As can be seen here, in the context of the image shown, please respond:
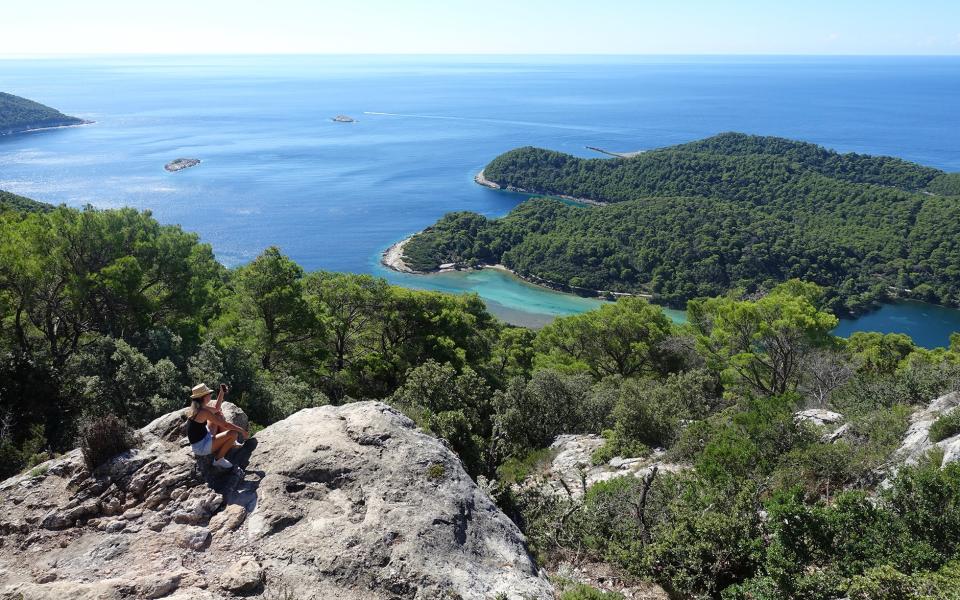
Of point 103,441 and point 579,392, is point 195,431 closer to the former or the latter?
point 103,441

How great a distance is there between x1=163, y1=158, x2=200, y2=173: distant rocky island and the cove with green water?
214 ft

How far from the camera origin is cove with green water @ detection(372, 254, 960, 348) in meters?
69.3

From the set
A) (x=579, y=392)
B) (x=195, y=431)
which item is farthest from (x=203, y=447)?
(x=579, y=392)

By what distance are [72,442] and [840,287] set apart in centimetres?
8689

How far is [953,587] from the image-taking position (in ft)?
20.9

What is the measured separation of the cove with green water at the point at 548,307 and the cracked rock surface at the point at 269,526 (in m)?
60.1

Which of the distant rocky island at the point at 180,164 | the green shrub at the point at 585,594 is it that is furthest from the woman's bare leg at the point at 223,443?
the distant rocky island at the point at 180,164

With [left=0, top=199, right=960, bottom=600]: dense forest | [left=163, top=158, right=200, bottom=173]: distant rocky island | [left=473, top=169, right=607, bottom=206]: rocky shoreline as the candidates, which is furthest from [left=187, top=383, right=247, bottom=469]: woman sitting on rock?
[left=163, top=158, right=200, bottom=173]: distant rocky island

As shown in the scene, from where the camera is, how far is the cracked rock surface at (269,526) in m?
6.97

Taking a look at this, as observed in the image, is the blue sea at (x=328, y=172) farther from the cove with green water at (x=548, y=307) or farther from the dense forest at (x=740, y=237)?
the dense forest at (x=740, y=237)

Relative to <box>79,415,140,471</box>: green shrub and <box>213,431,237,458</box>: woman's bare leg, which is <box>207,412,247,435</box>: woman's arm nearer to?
<box>213,431,237,458</box>: woman's bare leg

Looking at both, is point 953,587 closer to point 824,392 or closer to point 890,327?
point 824,392

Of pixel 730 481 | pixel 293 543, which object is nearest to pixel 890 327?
pixel 730 481

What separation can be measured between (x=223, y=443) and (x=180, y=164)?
13755 centimetres
